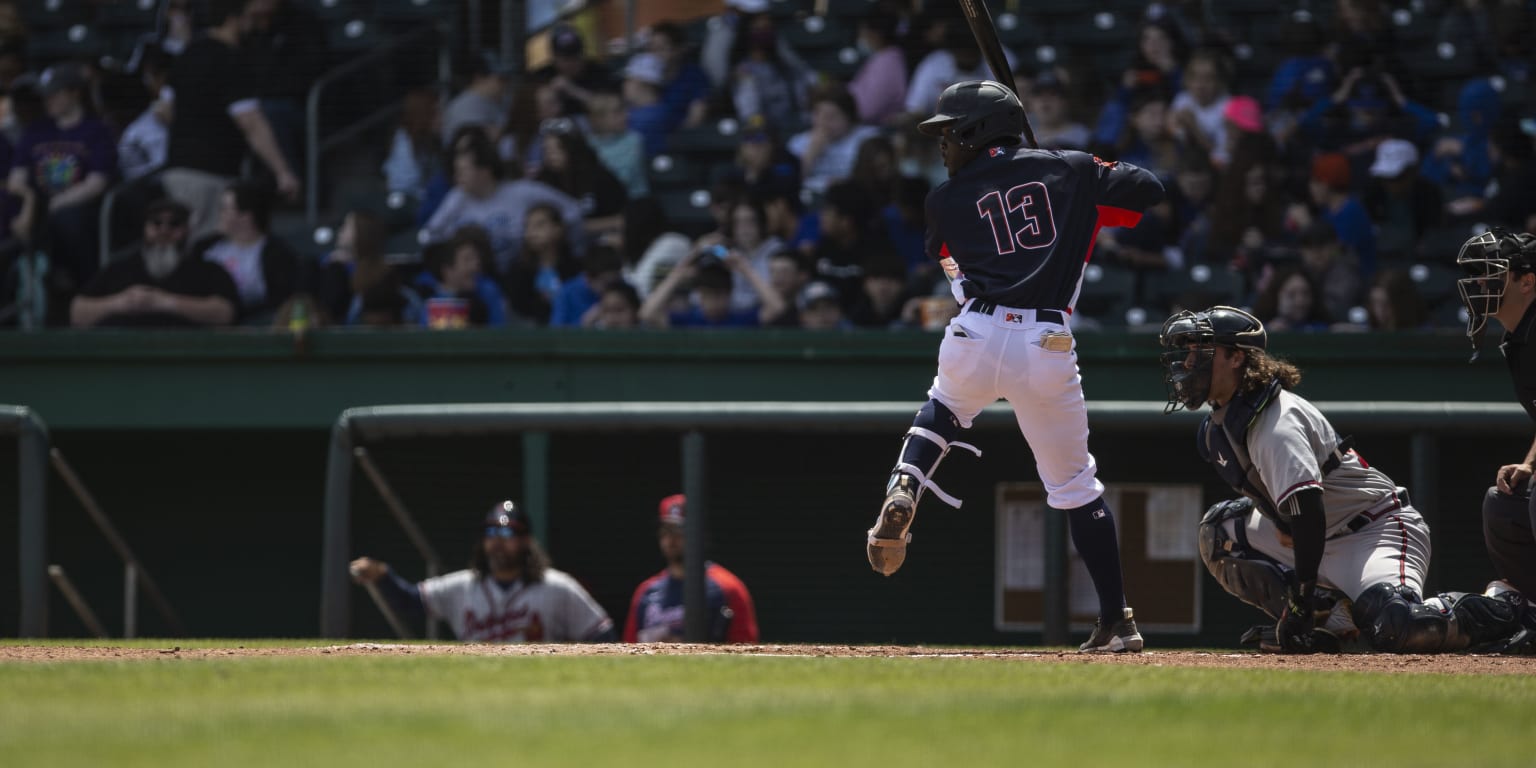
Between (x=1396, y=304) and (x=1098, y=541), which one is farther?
(x=1396, y=304)

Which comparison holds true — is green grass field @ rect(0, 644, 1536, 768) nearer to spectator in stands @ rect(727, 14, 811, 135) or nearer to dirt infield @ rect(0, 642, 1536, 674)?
dirt infield @ rect(0, 642, 1536, 674)

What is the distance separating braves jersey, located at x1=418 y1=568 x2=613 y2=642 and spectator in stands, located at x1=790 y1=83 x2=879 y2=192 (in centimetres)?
290

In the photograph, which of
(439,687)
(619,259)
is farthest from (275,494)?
(439,687)

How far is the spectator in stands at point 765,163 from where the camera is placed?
923cm

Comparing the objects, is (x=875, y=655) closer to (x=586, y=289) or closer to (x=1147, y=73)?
(x=586, y=289)

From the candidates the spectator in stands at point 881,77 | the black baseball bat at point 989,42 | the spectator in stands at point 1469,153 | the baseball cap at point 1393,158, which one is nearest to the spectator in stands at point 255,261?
the spectator in stands at point 881,77

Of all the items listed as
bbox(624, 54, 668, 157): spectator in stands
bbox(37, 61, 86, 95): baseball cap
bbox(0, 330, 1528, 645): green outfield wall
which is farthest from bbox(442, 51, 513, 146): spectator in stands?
bbox(37, 61, 86, 95): baseball cap

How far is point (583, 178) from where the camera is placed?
9547 millimetres

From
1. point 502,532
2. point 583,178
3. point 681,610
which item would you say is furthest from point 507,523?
point 583,178

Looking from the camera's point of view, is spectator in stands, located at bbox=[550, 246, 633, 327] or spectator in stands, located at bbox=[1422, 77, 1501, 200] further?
spectator in stands, located at bbox=[1422, 77, 1501, 200]

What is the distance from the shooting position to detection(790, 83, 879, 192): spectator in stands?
948 cm

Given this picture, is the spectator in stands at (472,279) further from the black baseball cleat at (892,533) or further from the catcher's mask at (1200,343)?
the black baseball cleat at (892,533)

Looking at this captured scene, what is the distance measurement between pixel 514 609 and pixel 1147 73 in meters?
4.52

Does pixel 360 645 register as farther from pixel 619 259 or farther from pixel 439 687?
pixel 619 259
